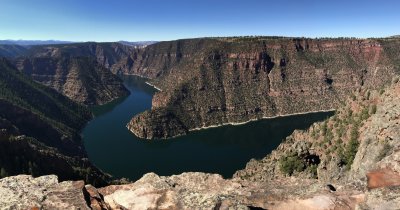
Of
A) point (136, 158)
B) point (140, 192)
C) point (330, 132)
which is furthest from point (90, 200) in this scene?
point (136, 158)

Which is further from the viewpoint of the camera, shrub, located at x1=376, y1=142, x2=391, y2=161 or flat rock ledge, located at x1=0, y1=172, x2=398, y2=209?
shrub, located at x1=376, y1=142, x2=391, y2=161

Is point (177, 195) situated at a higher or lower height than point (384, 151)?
higher

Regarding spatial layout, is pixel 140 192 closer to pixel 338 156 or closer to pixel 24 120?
pixel 338 156

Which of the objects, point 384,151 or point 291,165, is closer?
point 384,151

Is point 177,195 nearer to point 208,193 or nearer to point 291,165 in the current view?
point 208,193

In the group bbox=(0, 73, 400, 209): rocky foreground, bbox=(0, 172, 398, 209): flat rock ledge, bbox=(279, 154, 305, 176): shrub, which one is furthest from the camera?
bbox=(279, 154, 305, 176): shrub

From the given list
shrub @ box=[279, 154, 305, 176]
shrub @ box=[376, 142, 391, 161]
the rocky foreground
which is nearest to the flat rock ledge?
the rocky foreground

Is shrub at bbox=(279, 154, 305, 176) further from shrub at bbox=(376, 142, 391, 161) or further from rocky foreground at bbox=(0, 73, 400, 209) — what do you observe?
rocky foreground at bbox=(0, 73, 400, 209)

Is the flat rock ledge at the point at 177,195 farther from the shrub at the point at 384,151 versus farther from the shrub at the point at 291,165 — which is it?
the shrub at the point at 291,165

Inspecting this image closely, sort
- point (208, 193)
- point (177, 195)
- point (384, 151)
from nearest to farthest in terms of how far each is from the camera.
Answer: point (177, 195) → point (208, 193) → point (384, 151)

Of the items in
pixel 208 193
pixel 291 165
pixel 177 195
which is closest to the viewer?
pixel 177 195

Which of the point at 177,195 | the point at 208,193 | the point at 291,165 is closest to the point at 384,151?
the point at 208,193
